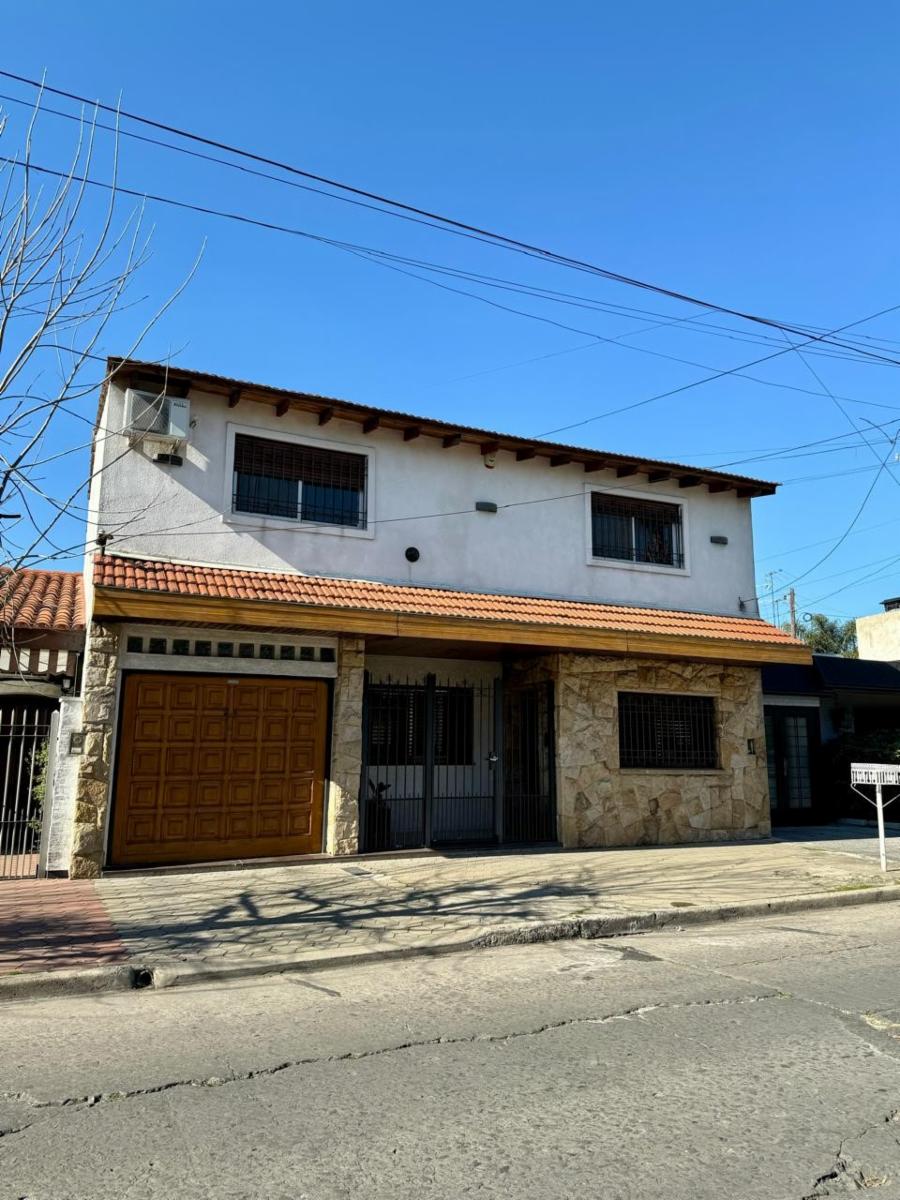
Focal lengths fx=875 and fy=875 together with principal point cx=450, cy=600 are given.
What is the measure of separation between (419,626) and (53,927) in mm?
5846

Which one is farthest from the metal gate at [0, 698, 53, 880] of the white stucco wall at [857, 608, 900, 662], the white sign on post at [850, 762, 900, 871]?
the white stucco wall at [857, 608, 900, 662]

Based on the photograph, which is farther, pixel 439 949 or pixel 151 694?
pixel 151 694

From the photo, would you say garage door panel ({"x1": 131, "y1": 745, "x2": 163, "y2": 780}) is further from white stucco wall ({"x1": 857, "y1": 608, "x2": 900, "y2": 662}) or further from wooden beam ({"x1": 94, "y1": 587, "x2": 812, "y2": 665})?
white stucco wall ({"x1": 857, "y1": 608, "x2": 900, "y2": 662})

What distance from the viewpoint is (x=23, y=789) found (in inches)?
→ 520

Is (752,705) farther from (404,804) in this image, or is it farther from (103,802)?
(103,802)

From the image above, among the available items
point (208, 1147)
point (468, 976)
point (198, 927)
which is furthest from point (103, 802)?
point (208, 1147)

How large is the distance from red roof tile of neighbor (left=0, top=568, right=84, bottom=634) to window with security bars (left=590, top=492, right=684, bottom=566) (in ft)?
27.1

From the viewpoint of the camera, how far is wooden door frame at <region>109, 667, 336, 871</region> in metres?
10.5

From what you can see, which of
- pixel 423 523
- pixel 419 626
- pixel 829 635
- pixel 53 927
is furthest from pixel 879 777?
pixel 829 635

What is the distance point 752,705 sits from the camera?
1520cm

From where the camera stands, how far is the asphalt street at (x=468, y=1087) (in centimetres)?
327

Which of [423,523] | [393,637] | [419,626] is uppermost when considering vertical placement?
[423,523]

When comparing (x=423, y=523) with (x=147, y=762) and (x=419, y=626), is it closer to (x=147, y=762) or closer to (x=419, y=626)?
(x=419, y=626)

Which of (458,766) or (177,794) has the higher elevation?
(458,766)
